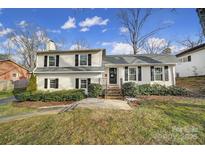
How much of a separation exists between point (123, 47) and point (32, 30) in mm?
20945

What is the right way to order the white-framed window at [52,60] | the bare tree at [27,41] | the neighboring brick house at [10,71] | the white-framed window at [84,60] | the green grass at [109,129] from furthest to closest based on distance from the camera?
the bare tree at [27,41]
the neighboring brick house at [10,71]
the white-framed window at [52,60]
the white-framed window at [84,60]
the green grass at [109,129]

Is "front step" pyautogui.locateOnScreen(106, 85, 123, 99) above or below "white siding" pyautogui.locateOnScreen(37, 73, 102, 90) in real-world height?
below

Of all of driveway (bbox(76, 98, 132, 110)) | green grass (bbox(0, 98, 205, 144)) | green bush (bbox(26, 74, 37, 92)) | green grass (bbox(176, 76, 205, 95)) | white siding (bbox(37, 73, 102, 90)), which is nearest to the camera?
green grass (bbox(0, 98, 205, 144))

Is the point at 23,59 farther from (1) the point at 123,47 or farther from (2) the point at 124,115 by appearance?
(2) the point at 124,115

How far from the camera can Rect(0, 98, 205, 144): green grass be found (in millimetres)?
5355

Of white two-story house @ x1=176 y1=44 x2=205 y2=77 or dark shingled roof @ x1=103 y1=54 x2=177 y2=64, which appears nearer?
dark shingled roof @ x1=103 y1=54 x2=177 y2=64

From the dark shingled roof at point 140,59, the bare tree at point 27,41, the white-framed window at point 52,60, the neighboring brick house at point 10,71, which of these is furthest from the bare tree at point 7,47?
the dark shingled roof at point 140,59

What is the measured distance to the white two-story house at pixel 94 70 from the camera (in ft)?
50.7

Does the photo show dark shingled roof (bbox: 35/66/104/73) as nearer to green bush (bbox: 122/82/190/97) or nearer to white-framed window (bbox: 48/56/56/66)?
white-framed window (bbox: 48/56/56/66)

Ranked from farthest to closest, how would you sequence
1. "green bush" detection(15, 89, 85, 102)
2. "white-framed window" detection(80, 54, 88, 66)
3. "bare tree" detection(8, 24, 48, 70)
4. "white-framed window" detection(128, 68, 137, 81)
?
"bare tree" detection(8, 24, 48, 70)
"white-framed window" detection(80, 54, 88, 66)
"white-framed window" detection(128, 68, 137, 81)
"green bush" detection(15, 89, 85, 102)

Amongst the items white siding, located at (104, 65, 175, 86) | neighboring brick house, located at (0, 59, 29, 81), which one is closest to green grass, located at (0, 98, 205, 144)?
white siding, located at (104, 65, 175, 86)

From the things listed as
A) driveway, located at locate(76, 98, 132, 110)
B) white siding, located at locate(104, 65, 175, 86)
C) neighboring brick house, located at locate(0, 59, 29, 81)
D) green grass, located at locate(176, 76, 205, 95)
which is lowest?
driveway, located at locate(76, 98, 132, 110)

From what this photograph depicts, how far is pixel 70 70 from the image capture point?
51.1ft

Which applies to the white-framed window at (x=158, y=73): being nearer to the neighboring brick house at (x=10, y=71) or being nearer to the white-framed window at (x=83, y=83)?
the white-framed window at (x=83, y=83)
